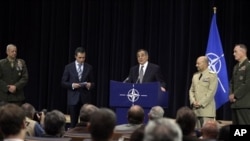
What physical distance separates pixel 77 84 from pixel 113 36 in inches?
127

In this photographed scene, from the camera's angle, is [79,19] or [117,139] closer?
[117,139]

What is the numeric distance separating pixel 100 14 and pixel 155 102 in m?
4.63

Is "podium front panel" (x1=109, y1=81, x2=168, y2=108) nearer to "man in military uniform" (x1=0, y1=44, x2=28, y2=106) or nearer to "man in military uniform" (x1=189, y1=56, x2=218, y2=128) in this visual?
"man in military uniform" (x1=189, y1=56, x2=218, y2=128)

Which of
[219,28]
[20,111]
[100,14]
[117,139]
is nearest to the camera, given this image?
[20,111]

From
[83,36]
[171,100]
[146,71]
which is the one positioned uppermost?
[83,36]

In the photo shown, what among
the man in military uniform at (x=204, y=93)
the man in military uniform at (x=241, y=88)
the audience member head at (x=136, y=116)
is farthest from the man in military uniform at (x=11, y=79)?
the audience member head at (x=136, y=116)

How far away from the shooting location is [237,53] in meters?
7.51

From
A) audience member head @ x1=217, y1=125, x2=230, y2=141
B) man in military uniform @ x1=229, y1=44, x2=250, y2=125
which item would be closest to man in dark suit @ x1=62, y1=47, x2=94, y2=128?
man in military uniform @ x1=229, y1=44, x2=250, y2=125

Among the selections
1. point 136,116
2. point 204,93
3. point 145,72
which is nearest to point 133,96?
point 145,72

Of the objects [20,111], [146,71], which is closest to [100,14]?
[146,71]

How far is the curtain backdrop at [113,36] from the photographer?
10680mm

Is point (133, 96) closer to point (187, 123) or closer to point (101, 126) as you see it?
point (187, 123)

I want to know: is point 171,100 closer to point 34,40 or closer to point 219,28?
point 219,28

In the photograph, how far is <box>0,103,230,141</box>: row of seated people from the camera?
2.26 metres
